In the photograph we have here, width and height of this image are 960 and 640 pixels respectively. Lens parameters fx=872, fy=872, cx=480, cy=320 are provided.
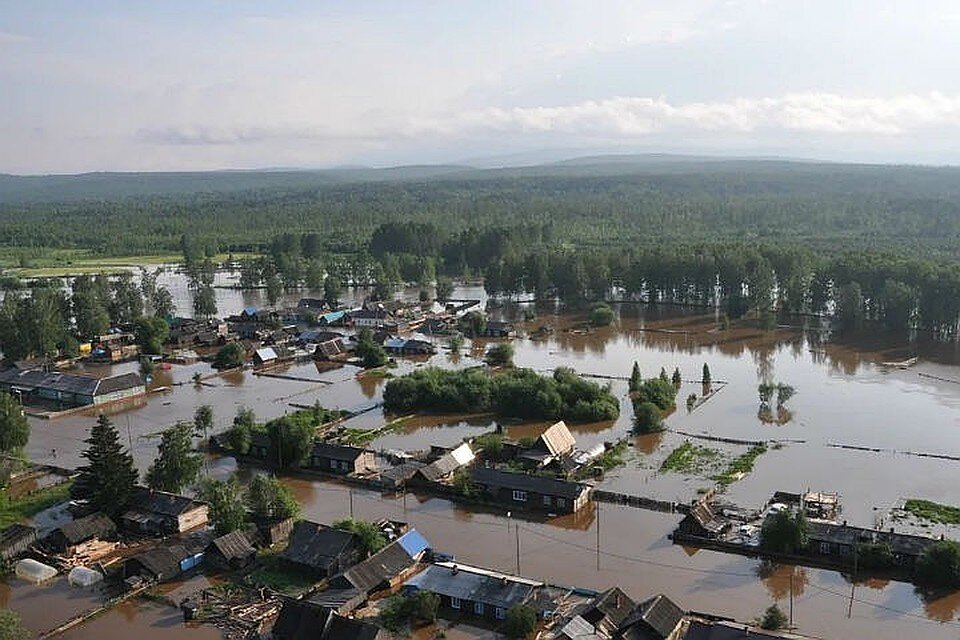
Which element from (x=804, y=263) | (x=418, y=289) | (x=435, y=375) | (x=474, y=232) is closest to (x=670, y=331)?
(x=804, y=263)

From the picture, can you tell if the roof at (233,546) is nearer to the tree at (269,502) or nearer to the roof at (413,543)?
the tree at (269,502)

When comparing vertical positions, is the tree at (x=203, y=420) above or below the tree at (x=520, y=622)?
above

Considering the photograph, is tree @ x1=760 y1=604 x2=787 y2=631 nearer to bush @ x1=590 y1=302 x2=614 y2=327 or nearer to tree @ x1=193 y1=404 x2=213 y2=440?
tree @ x1=193 y1=404 x2=213 y2=440

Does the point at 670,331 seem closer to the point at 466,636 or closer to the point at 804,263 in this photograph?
the point at 804,263

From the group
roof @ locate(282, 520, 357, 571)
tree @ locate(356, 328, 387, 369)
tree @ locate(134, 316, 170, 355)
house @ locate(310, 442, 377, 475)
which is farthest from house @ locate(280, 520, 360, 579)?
tree @ locate(134, 316, 170, 355)

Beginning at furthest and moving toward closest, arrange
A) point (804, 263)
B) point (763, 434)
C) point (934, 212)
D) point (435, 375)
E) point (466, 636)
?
point (934, 212)
point (804, 263)
point (435, 375)
point (763, 434)
point (466, 636)

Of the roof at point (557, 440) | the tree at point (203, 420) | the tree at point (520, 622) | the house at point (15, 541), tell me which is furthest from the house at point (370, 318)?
the tree at point (520, 622)
